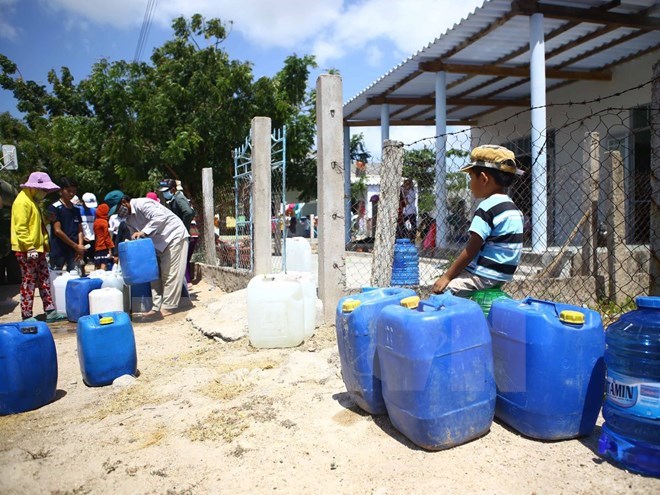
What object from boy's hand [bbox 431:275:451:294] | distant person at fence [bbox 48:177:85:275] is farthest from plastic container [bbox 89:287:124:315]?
boy's hand [bbox 431:275:451:294]

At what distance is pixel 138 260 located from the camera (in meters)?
5.65

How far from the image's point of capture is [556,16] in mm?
6992

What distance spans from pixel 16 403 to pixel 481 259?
10.1 feet

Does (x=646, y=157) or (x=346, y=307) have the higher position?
(x=646, y=157)

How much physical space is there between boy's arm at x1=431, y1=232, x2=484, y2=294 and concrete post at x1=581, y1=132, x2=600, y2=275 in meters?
3.07

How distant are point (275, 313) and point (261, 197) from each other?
91.5 inches

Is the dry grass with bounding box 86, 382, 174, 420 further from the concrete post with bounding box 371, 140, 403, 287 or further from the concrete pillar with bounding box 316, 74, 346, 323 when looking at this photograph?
the concrete post with bounding box 371, 140, 403, 287

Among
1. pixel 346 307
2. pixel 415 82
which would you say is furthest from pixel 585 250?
pixel 415 82

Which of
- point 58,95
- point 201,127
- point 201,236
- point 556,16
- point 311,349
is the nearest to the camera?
point 311,349

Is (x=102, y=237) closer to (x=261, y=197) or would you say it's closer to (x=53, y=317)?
(x=53, y=317)

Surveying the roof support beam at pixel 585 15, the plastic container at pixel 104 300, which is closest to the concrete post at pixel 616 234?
the roof support beam at pixel 585 15

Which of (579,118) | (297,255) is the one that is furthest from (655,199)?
(579,118)

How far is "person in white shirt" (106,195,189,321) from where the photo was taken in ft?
19.9

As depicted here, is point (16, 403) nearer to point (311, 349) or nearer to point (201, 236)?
point (311, 349)
